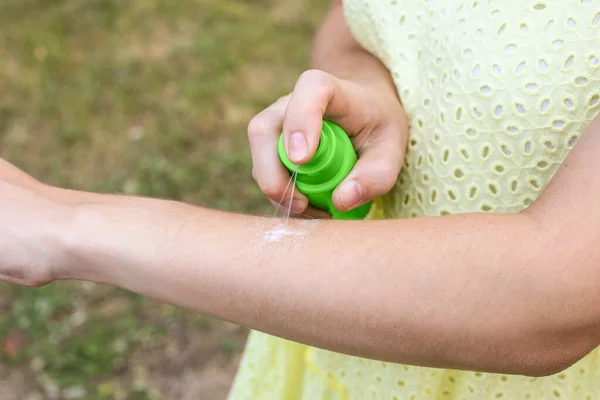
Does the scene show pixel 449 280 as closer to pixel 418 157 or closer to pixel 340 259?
pixel 340 259

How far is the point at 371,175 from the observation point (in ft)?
2.59

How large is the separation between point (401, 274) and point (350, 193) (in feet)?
0.47

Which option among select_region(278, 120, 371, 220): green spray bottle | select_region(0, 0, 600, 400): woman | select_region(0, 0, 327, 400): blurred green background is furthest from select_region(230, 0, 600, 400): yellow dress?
select_region(0, 0, 327, 400): blurred green background

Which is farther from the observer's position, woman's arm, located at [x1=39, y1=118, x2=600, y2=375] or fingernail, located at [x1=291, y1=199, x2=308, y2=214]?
fingernail, located at [x1=291, y1=199, x2=308, y2=214]

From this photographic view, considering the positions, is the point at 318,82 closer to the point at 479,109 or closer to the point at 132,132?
the point at 479,109

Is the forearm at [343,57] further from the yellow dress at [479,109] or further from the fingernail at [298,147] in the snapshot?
the fingernail at [298,147]

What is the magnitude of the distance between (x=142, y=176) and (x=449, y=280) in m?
1.80

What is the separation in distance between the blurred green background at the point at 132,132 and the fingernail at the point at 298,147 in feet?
4.18

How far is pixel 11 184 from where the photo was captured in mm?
782

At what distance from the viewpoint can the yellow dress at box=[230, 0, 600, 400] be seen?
71 centimetres

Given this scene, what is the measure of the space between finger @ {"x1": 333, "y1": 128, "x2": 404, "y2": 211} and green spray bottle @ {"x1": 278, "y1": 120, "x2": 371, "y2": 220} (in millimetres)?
15

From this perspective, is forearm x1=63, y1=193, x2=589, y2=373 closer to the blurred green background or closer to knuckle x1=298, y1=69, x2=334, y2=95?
knuckle x1=298, y1=69, x2=334, y2=95

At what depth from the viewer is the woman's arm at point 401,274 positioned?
63cm

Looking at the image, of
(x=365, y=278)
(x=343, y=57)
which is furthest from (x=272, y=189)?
(x=343, y=57)
